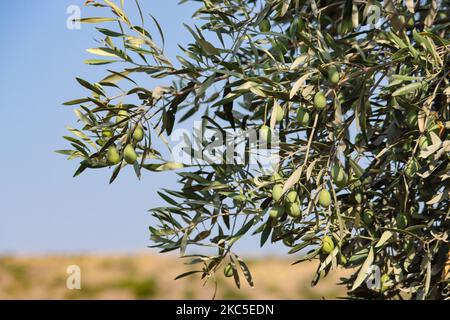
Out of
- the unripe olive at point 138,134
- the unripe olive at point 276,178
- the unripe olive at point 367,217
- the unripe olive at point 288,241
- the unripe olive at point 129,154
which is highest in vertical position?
the unripe olive at point 138,134

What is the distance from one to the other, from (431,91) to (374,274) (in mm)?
832

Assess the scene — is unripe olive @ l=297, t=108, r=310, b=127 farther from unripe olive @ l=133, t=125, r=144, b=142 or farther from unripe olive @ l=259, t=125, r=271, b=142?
unripe olive @ l=133, t=125, r=144, b=142

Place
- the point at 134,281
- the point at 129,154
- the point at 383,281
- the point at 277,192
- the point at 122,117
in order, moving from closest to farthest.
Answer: the point at 277,192, the point at 129,154, the point at 122,117, the point at 383,281, the point at 134,281

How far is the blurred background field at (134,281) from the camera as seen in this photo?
9.67 metres

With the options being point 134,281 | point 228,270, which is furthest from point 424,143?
point 134,281

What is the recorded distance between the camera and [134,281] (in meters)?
10.3

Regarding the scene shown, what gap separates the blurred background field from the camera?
9.67 meters

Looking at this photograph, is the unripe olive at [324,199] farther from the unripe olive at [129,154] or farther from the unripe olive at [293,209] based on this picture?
the unripe olive at [129,154]

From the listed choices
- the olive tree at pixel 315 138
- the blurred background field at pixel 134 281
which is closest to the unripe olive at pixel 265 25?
the olive tree at pixel 315 138

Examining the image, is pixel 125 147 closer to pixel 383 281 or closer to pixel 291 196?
pixel 291 196

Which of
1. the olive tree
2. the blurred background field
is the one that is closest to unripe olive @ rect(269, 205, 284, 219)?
the olive tree

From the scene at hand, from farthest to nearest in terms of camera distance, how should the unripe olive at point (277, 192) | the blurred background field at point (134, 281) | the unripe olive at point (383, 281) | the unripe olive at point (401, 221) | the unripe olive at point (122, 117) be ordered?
the blurred background field at point (134, 281)
the unripe olive at point (383, 281)
the unripe olive at point (401, 221)
the unripe olive at point (122, 117)
the unripe olive at point (277, 192)

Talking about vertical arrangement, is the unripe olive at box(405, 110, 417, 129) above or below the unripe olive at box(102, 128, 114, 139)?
below
